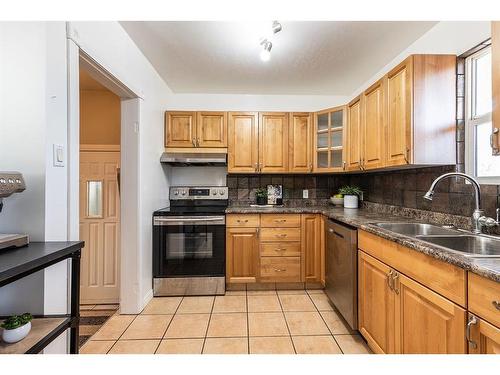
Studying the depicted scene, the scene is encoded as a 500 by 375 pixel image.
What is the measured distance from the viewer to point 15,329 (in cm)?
90

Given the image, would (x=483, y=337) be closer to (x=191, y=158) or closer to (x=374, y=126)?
(x=374, y=126)

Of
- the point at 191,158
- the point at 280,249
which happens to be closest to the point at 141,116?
the point at 191,158

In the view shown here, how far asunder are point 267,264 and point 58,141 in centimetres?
221

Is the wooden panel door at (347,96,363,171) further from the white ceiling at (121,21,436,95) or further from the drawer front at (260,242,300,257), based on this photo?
the drawer front at (260,242,300,257)

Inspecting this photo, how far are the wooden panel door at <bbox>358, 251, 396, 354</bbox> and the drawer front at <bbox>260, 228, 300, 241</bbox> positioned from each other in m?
0.99

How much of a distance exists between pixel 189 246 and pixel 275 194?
1.32 m

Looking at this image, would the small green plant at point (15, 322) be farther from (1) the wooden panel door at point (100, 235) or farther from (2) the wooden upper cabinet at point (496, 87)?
(2) the wooden upper cabinet at point (496, 87)

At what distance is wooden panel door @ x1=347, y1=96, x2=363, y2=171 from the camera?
2.53 meters

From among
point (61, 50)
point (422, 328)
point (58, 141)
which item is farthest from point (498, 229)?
point (61, 50)

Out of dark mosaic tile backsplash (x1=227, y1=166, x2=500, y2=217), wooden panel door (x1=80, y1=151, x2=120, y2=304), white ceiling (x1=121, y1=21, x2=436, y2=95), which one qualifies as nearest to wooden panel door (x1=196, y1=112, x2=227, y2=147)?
white ceiling (x1=121, y1=21, x2=436, y2=95)

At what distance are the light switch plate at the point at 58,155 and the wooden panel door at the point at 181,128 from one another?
1.86 meters

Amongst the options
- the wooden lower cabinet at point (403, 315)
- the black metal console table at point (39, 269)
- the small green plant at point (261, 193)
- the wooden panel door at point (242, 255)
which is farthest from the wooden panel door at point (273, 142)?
the black metal console table at point (39, 269)

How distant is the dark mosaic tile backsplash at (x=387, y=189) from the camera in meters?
1.66
